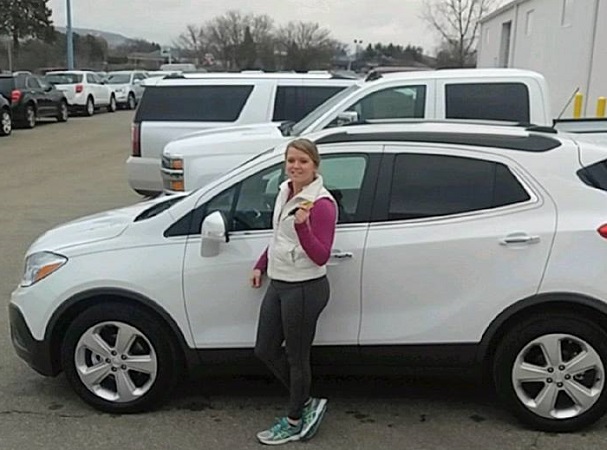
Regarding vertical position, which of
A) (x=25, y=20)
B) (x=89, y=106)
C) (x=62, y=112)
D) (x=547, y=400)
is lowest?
(x=547, y=400)

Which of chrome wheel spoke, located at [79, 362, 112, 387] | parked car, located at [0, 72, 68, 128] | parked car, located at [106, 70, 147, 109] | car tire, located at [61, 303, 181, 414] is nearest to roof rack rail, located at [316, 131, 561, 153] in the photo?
car tire, located at [61, 303, 181, 414]

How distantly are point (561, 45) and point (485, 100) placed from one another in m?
16.0

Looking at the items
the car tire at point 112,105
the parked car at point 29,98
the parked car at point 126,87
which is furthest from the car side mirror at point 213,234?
the parked car at point 126,87

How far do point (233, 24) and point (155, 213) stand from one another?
190ft

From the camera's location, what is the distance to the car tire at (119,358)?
3934 millimetres

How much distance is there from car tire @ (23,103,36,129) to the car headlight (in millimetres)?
18898

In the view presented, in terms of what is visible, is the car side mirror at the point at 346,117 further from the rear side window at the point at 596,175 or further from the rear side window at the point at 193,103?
the rear side window at the point at 596,175

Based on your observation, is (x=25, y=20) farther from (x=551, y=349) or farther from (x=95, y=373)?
(x=551, y=349)

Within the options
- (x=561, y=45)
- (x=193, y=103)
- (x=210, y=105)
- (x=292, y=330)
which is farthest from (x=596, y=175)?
→ (x=561, y=45)

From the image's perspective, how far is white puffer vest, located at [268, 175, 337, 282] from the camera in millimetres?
3451

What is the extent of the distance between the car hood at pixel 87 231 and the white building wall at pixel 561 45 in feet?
48.4

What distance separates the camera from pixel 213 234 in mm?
3670

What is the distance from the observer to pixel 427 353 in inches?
151

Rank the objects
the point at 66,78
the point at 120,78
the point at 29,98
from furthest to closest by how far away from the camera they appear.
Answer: the point at 120,78, the point at 66,78, the point at 29,98
